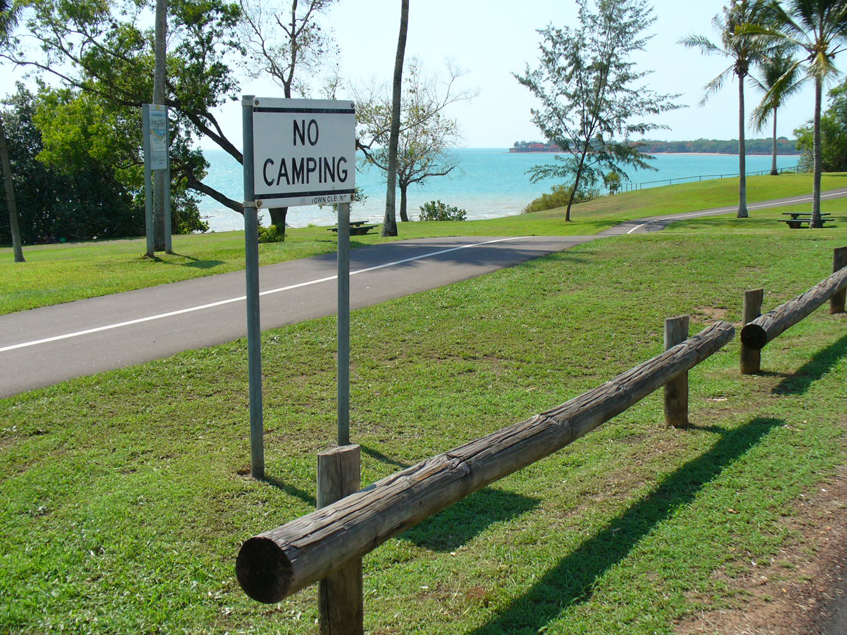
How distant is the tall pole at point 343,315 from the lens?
501cm

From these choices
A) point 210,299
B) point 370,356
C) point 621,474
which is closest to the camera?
point 621,474

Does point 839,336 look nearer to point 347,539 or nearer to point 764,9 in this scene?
point 347,539

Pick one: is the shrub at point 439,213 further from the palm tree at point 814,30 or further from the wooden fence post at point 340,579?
the wooden fence post at point 340,579

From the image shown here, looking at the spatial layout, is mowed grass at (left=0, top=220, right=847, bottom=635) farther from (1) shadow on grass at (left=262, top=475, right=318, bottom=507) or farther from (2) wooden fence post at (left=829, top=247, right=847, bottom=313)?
(2) wooden fence post at (left=829, top=247, right=847, bottom=313)

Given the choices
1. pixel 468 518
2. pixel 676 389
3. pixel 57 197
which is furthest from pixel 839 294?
pixel 57 197

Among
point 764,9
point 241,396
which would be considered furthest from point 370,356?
point 764,9

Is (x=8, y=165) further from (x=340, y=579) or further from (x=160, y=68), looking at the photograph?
(x=340, y=579)

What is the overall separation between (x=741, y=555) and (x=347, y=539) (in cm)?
234

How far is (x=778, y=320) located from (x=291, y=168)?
207 inches

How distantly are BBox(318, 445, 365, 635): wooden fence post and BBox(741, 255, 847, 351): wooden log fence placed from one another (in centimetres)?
532

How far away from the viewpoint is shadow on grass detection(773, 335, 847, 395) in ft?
23.7

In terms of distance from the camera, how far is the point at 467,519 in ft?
15.6

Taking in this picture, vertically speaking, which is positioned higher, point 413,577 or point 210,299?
point 210,299

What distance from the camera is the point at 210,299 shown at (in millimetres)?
10641
